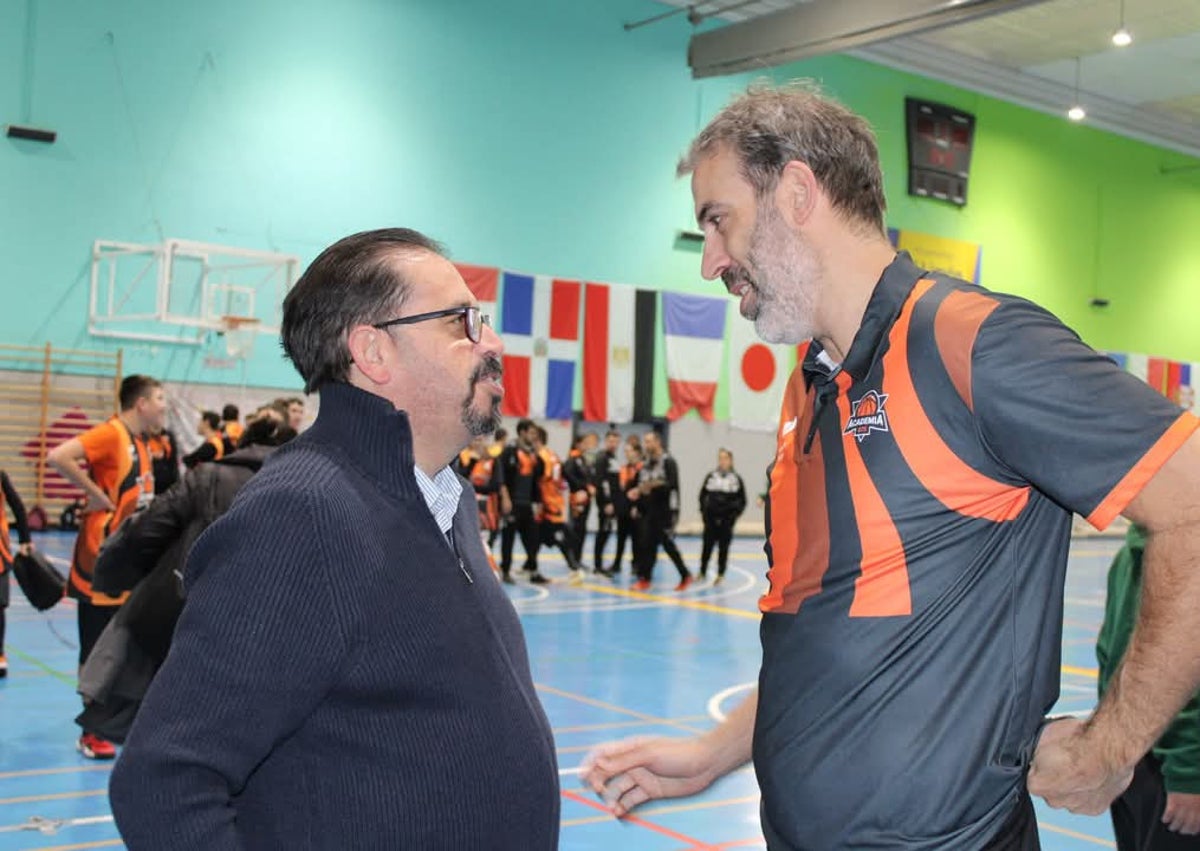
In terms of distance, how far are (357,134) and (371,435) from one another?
19.5 meters

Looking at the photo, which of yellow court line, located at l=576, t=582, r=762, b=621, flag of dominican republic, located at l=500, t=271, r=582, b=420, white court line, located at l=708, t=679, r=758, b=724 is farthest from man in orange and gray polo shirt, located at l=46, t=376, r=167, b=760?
flag of dominican republic, located at l=500, t=271, r=582, b=420

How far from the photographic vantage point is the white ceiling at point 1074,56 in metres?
24.0

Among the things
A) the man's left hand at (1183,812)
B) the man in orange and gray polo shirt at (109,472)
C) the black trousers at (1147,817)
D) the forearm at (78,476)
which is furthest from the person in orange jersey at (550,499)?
the man's left hand at (1183,812)

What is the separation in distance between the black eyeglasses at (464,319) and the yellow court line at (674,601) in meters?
11.6

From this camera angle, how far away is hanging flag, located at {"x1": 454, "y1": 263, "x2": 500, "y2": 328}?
2194 cm

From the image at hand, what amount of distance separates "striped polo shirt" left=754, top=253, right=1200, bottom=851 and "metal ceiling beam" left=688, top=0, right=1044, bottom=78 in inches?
757

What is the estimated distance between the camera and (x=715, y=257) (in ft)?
7.63

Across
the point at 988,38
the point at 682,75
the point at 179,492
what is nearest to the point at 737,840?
→ the point at 179,492

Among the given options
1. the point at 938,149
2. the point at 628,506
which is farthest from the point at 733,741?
the point at 938,149

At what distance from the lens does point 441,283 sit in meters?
2.47

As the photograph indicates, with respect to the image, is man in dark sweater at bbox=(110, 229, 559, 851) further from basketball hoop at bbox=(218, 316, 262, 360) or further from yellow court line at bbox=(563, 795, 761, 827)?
basketball hoop at bbox=(218, 316, 262, 360)

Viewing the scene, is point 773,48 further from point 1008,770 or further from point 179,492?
point 1008,770

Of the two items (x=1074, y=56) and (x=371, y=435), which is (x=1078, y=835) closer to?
(x=371, y=435)

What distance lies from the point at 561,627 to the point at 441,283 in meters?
10.5
